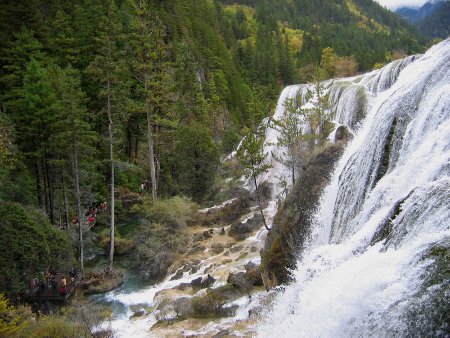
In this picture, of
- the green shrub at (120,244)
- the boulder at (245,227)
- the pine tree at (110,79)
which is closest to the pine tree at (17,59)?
the pine tree at (110,79)

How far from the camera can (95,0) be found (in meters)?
37.2

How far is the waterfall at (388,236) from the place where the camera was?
5961 millimetres

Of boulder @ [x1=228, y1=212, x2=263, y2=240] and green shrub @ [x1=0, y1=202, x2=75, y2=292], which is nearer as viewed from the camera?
green shrub @ [x1=0, y1=202, x2=75, y2=292]

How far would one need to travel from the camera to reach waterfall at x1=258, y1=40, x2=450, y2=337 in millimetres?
5961

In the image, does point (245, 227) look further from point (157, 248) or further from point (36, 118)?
point (36, 118)

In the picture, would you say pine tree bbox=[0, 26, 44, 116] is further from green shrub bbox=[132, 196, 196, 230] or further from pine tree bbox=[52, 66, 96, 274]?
green shrub bbox=[132, 196, 196, 230]

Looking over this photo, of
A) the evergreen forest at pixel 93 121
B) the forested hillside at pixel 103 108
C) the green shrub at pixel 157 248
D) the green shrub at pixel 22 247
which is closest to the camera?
the green shrub at pixel 22 247

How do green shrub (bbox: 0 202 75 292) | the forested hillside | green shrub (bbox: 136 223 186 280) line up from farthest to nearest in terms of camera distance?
1. green shrub (bbox: 136 223 186 280)
2. the forested hillside
3. green shrub (bbox: 0 202 75 292)

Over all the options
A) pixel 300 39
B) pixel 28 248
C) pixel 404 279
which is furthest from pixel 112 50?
pixel 300 39

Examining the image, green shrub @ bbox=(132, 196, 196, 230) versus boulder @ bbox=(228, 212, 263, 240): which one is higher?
green shrub @ bbox=(132, 196, 196, 230)

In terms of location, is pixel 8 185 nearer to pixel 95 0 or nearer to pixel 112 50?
pixel 112 50

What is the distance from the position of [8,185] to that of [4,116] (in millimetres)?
4340

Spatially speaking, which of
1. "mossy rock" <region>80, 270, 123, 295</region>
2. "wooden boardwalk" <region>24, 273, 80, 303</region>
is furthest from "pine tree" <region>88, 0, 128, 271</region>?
"wooden boardwalk" <region>24, 273, 80, 303</region>

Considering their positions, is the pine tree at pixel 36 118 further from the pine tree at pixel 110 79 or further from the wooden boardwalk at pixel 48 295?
the wooden boardwalk at pixel 48 295
